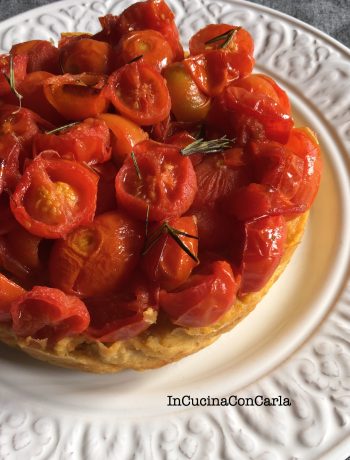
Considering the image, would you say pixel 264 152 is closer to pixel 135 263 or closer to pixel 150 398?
pixel 135 263

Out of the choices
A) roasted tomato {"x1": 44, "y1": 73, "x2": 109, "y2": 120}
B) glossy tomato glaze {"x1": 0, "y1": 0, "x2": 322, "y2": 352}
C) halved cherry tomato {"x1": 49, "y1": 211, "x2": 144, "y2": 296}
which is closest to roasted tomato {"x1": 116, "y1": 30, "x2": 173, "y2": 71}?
glossy tomato glaze {"x1": 0, "y1": 0, "x2": 322, "y2": 352}

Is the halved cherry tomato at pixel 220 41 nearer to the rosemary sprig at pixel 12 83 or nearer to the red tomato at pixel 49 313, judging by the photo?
the rosemary sprig at pixel 12 83

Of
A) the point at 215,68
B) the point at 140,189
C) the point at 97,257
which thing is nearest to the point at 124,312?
the point at 97,257

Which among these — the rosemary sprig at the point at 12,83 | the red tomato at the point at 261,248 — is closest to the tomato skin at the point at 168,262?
the red tomato at the point at 261,248

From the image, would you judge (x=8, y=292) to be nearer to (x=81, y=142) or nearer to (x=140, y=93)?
(x=81, y=142)

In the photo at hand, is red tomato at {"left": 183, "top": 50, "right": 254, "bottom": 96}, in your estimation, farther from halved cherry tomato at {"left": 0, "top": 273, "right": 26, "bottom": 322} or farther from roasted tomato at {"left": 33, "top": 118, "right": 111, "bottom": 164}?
halved cherry tomato at {"left": 0, "top": 273, "right": 26, "bottom": 322}
